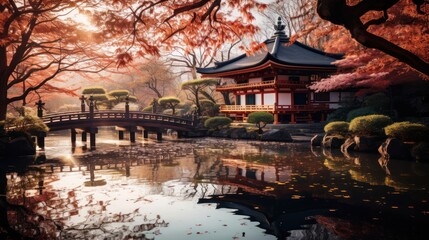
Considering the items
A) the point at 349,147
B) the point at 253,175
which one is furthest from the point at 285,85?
the point at 253,175

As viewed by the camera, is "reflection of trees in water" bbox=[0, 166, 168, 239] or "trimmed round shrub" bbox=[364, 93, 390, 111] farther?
"trimmed round shrub" bbox=[364, 93, 390, 111]

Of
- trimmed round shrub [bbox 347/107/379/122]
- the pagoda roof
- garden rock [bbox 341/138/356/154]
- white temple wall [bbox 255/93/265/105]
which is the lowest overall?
garden rock [bbox 341/138/356/154]

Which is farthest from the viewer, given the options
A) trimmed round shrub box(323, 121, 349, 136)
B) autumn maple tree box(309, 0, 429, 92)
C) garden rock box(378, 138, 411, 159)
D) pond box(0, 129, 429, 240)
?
trimmed round shrub box(323, 121, 349, 136)

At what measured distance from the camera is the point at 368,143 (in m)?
16.6

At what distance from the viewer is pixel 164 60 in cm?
4778

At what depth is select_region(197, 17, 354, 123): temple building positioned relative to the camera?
1101 inches

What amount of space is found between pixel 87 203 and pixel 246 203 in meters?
3.74

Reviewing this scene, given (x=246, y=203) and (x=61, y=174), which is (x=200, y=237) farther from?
(x=61, y=174)

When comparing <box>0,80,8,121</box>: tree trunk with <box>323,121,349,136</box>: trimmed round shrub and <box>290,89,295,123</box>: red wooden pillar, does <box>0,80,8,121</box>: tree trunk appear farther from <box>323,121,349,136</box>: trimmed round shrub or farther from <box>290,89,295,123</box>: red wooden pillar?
<box>290,89,295,123</box>: red wooden pillar

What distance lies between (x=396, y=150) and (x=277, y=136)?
9.24 m

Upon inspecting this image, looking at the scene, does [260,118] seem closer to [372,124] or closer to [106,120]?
[372,124]

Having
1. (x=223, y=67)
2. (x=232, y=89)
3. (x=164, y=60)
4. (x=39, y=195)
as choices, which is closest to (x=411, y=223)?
(x=39, y=195)

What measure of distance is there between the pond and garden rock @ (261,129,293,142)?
8.63 m

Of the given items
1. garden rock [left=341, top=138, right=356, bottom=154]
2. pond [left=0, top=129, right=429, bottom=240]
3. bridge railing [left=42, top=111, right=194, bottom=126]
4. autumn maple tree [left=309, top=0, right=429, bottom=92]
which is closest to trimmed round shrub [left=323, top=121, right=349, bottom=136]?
garden rock [left=341, top=138, right=356, bottom=154]
